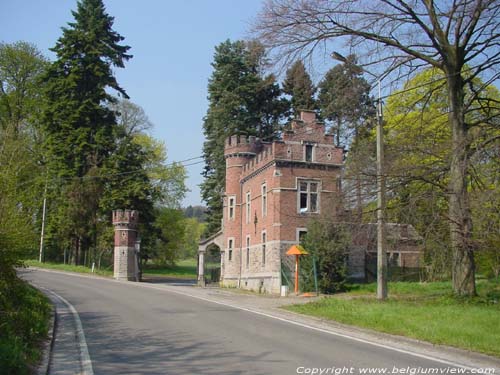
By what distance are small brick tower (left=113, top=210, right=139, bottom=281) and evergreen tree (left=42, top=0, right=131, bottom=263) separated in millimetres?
4622

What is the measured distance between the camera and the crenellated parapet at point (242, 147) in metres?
42.5

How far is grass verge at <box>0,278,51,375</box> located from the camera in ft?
25.4

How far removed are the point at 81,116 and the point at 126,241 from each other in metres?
12.2

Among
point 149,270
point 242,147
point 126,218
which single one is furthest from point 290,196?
point 149,270

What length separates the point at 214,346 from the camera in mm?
10812

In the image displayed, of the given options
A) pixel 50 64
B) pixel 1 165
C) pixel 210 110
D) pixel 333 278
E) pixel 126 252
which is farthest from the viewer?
pixel 210 110

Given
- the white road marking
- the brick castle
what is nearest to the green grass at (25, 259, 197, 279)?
the brick castle

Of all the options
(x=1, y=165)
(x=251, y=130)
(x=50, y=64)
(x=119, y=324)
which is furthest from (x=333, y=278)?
(x=50, y=64)

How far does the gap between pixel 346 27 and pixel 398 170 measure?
498 cm

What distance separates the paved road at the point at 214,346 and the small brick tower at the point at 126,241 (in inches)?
1129

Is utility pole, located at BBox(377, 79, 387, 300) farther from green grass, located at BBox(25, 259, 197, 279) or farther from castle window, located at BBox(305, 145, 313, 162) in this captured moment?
green grass, located at BBox(25, 259, 197, 279)

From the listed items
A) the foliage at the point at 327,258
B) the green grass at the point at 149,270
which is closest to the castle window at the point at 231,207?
the green grass at the point at 149,270

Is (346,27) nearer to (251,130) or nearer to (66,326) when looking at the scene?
(66,326)

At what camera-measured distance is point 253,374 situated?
8281 millimetres
